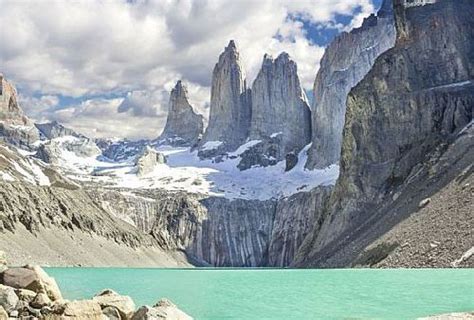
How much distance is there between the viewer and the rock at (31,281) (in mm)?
23484

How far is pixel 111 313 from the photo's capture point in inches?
832

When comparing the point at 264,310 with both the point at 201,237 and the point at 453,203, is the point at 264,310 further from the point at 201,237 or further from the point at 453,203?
the point at 201,237

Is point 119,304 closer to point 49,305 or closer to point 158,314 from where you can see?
point 158,314

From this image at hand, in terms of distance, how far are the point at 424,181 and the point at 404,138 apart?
19.7 m

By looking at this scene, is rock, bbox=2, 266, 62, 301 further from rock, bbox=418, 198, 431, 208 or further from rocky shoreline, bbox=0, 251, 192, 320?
rock, bbox=418, 198, 431, 208

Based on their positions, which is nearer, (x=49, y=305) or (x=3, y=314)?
(x=3, y=314)

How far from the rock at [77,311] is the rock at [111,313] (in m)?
1.31

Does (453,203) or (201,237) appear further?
(201,237)

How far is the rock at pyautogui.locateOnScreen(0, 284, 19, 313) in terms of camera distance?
2056 centimetres

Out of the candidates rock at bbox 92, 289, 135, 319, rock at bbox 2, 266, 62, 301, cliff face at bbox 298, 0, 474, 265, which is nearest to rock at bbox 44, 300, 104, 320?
rock at bbox 92, 289, 135, 319

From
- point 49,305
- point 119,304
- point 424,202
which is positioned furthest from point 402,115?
point 49,305

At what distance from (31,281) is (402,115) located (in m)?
89.3

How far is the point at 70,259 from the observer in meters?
115

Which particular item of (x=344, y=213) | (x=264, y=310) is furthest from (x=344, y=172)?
(x=264, y=310)
